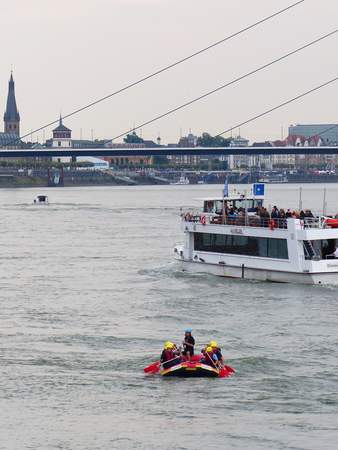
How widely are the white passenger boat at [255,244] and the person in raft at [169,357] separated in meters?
11.8

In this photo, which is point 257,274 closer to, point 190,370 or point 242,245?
point 242,245

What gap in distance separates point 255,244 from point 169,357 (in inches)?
544

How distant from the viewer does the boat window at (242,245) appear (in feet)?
131

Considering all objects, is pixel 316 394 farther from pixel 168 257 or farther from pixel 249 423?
pixel 168 257

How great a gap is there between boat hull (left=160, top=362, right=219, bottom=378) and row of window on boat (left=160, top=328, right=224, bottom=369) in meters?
0.08

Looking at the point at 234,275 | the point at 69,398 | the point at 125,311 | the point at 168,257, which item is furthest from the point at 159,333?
the point at 168,257

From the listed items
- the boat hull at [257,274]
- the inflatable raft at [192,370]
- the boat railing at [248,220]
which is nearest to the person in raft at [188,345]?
the inflatable raft at [192,370]

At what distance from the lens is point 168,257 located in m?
51.8

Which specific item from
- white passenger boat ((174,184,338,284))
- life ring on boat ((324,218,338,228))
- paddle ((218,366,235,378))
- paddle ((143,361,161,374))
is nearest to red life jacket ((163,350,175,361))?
Answer: paddle ((143,361,161,374))

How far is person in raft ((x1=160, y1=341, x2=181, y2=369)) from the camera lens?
27516 mm

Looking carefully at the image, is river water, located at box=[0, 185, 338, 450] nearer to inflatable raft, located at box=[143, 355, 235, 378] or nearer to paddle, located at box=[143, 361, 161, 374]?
inflatable raft, located at box=[143, 355, 235, 378]

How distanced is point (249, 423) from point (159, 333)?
813 cm

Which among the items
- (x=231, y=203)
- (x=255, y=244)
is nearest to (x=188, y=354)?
(x=255, y=244)

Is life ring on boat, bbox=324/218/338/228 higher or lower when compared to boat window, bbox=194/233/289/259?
higher
